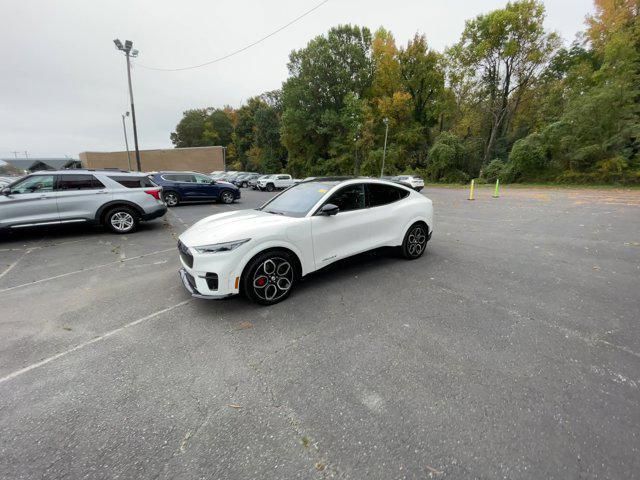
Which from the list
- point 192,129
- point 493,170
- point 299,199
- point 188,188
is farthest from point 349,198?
point 192,129

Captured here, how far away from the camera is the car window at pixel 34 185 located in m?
6.64

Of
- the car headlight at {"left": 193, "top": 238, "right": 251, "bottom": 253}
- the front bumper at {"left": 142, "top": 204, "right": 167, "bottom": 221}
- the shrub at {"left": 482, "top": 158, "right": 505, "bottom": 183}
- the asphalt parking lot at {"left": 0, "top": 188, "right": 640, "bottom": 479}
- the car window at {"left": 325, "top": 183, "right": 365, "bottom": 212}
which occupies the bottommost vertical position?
the asphalt parking lot at {"left": 0, "top": 188, "right": 640, "bottom": 479}

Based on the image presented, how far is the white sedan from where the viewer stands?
10.6ft

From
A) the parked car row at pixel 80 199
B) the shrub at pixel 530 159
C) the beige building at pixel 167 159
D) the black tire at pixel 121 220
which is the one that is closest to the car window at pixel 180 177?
the parked car row at pixel 80 199

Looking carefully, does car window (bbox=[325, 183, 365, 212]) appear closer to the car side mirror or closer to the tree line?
the car side mirror

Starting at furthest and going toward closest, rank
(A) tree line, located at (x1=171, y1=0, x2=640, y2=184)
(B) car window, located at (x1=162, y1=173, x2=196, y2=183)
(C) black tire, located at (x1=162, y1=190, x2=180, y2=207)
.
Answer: (A) tree line, located at (x1=171, y1=0, x2=640, y2=184) → (B) car window, located at (x1=162, y1=173, x2=196, y2=183) → (C) black tire, located at (x1=162, y1=190, x2=180, y2=207)

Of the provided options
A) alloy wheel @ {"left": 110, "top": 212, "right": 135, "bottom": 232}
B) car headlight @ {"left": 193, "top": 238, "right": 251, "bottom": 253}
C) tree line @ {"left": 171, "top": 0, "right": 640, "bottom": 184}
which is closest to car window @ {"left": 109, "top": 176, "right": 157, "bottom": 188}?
alloy wheel @ {"left": 110, "top": 212, "right": 135, "bottom": 232}

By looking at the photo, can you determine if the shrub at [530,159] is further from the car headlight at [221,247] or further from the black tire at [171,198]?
the car headlight at [221,247]

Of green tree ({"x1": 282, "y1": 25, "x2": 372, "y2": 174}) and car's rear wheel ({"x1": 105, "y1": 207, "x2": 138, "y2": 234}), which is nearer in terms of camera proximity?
car's rear wheel ({"x1": 105, "y1": 207, "x2": 138, "y2": 234})

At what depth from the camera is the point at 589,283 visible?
4.09 meters

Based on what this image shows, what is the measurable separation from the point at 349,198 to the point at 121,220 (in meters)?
6.70

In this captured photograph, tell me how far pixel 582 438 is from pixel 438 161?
3329cm

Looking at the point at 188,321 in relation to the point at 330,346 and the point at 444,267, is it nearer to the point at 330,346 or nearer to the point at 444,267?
the point at 330,346

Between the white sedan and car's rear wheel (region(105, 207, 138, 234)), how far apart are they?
4909mm
